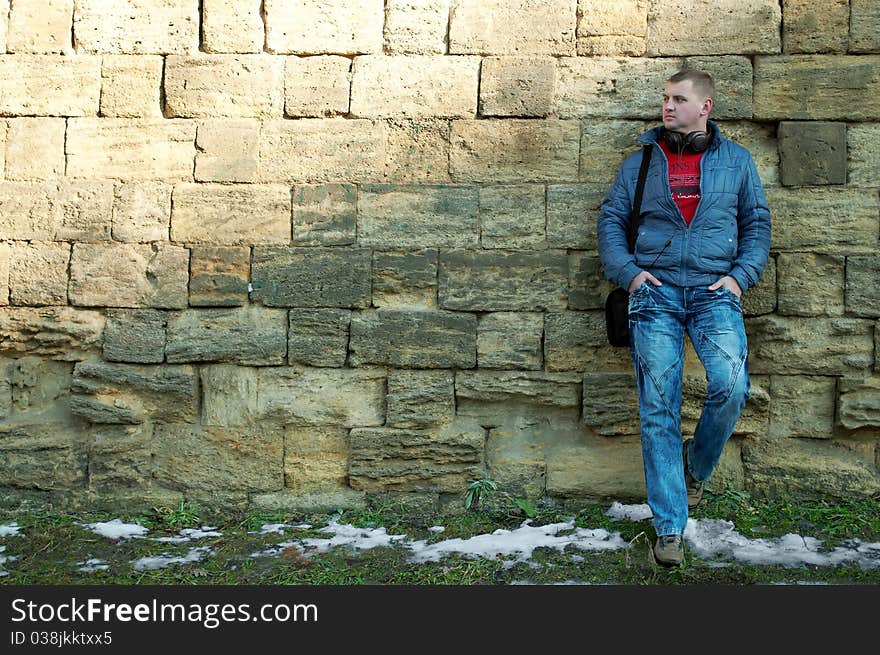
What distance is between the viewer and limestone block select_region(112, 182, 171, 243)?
478 cm

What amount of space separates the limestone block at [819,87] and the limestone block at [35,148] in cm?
385

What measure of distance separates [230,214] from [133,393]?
1.13m

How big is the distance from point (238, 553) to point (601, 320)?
2.24 metres

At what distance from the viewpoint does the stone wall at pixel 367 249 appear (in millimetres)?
4633

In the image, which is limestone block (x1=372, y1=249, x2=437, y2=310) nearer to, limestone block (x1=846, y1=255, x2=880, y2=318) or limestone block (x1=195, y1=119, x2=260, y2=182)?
limestone block (x1=195, y1=119, x2=260, y2=182)

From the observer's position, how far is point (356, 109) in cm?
474

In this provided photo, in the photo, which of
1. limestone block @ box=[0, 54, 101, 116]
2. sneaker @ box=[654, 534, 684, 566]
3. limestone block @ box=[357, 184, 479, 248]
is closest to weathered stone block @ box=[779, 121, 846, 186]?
limestone block @ box=[357, 184, 479, 248]

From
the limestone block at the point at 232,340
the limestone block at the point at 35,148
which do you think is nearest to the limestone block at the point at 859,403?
the limestone block at the point at 232,340

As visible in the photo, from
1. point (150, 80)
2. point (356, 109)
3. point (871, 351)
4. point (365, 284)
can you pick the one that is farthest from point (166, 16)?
point (871, 351)

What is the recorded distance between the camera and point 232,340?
4.75 m

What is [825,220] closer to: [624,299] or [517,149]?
[624,299]

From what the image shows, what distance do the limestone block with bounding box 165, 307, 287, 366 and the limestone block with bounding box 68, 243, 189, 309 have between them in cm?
20

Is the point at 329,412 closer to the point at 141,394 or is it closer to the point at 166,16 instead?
the point at 141,394

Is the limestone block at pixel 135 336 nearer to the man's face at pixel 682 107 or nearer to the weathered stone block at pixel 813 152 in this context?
the man's face at pixel 682 107
